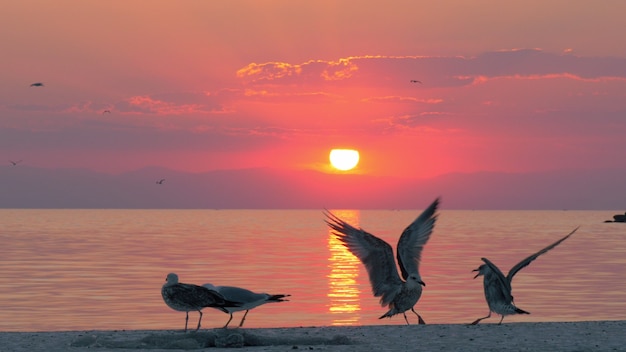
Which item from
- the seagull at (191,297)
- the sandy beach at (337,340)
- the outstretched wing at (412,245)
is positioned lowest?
the sandy beach at (337,340)

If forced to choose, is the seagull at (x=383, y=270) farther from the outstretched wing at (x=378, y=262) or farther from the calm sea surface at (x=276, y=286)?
the calm sea surface at (x=276, y=286)

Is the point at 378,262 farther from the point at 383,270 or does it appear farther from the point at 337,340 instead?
the point at 337,340

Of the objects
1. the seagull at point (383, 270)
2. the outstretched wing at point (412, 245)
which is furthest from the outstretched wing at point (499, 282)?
the outstretched wing at point (412, 245)

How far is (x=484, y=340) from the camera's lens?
16547mm

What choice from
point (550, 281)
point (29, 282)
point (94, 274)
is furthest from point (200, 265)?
point (550, 281)

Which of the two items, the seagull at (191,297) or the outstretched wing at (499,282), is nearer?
the seagull at (191,297)

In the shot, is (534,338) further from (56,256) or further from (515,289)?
(56,256)

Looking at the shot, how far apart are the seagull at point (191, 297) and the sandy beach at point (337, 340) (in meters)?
0.46

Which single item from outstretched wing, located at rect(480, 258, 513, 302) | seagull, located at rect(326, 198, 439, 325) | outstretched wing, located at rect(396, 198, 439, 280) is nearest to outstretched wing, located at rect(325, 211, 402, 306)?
seagull, located at rect(326, 198, 439, 325)

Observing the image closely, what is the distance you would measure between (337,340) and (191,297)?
2.52m

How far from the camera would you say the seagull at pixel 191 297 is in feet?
54.8

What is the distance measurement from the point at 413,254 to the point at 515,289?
18.4 meters

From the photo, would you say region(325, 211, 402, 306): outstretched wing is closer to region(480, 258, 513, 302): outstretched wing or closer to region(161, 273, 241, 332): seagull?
region(480, 258, 513, 302): outstretched wing

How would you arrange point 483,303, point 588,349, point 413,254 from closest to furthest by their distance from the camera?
1. point 588,349
2. point 413,254
3. point 483,303
